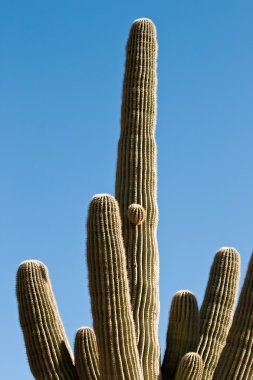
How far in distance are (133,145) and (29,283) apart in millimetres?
2240

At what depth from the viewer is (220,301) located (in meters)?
10.5

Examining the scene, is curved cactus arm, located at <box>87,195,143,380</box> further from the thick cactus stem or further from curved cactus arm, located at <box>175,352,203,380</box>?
the thick cactus stem

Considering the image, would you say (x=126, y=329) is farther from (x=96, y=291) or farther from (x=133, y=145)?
(x=133, y=145)

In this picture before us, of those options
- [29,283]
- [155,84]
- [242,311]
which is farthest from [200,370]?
[155,84]

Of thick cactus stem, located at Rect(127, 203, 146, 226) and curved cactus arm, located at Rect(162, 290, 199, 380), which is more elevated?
thick cactus stem, located at Rect(127, 203, 146, 226)

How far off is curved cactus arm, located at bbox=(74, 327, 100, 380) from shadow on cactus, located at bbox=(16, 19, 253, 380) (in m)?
0.01

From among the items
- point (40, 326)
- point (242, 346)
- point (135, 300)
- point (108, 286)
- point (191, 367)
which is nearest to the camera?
point (108, 286)

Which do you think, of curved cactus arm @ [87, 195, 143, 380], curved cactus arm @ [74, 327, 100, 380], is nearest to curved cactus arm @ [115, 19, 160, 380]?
curved cactus arm @ [74, 327, 100, 380]

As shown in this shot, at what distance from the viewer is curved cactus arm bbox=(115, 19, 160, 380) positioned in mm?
10414

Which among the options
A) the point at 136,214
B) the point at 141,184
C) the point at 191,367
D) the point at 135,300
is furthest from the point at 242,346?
the point at 141,184

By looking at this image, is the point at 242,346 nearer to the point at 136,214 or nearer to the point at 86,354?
the point at 86,354

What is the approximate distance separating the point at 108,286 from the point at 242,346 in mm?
1532

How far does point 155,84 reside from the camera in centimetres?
1124

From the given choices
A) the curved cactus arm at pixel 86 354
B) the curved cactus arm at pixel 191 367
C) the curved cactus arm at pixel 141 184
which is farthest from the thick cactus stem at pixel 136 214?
the curved cactus arm at pixel 191 367
